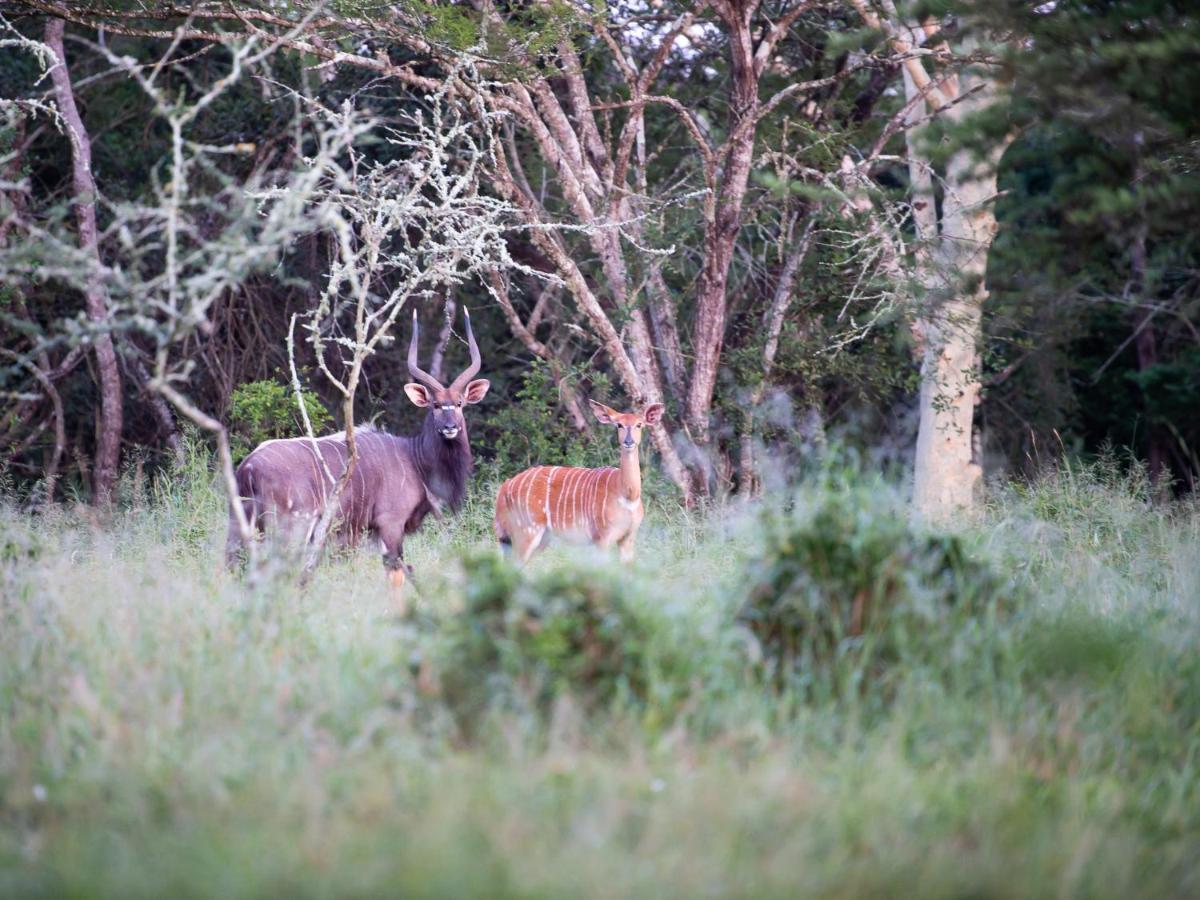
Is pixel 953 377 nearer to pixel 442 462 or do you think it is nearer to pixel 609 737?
pixel 442 462

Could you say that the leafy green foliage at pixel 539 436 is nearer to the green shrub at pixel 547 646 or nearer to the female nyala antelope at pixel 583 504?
the female nyala antelope at pixel 583 504

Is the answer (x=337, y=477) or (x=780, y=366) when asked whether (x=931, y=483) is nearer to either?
(x=780, y=366)

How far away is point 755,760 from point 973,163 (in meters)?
3.61

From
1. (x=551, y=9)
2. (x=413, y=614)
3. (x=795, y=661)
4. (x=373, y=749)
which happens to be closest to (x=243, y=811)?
(x=373, y=749)

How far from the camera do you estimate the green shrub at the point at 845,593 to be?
14.4 ft

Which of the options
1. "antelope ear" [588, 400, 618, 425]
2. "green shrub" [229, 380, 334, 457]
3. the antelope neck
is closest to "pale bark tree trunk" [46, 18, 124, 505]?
"green shrub" [229, 380, 334, 457]

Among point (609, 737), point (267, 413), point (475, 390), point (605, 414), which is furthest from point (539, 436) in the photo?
point (609, 737)

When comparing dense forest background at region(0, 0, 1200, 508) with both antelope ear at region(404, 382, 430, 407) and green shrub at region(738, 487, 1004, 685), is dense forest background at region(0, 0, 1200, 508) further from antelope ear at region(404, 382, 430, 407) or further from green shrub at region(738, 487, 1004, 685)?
green shrub at region(738, 487, 1004, 685)

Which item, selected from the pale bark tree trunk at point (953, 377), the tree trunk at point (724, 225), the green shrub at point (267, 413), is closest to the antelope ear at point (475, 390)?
the green shrub at point (267, 413)

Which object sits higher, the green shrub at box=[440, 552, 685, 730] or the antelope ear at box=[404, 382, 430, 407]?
the antelope ear at box=[404, 382, 430, 407]

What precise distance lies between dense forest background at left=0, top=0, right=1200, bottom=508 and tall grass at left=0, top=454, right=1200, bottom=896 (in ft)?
7.39

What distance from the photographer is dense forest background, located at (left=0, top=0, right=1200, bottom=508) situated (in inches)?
302

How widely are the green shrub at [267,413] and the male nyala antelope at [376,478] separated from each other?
187cm

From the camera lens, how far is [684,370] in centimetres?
1119
